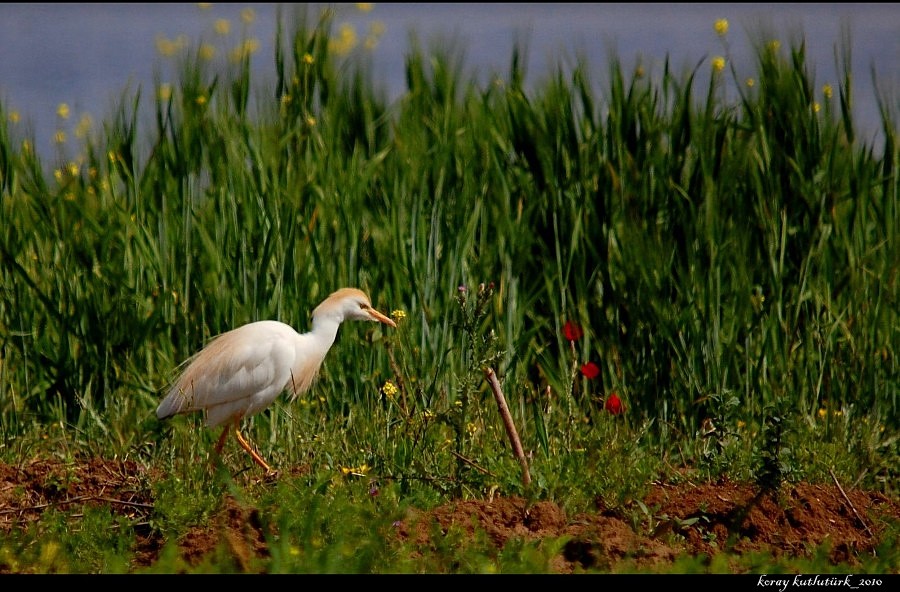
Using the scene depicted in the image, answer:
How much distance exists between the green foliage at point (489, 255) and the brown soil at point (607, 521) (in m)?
0.83

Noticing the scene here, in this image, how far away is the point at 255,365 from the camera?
539 cm

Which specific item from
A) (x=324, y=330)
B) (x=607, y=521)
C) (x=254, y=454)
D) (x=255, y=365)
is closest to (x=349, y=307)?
(x=324, y=330)

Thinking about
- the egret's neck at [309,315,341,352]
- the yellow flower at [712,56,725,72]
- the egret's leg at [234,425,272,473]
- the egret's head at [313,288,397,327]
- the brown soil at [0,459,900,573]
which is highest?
the yellow flower at [712,56,725,72]

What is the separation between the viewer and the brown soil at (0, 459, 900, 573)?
3.82 metres

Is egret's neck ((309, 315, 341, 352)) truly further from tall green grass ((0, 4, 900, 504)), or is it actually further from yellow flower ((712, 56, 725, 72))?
yellow flower ((712, 56, 725, 72))

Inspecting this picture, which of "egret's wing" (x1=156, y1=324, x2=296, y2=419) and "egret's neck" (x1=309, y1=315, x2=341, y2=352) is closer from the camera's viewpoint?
"egret's wing" (x1=156, y1=324, x2=296, y2=419)

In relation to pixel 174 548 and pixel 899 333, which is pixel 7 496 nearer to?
pixel 174 548

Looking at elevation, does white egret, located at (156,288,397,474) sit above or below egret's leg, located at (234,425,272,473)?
above

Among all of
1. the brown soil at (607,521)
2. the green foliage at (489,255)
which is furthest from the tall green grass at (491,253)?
the brown soil at (607,521)

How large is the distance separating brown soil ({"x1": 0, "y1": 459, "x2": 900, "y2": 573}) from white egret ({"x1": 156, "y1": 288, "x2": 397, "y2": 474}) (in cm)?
76

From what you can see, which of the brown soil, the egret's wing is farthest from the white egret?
the brown soil

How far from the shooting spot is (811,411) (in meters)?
5.98

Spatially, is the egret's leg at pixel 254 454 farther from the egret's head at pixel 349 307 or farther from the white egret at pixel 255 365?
the egret's head at pixel 349 307
